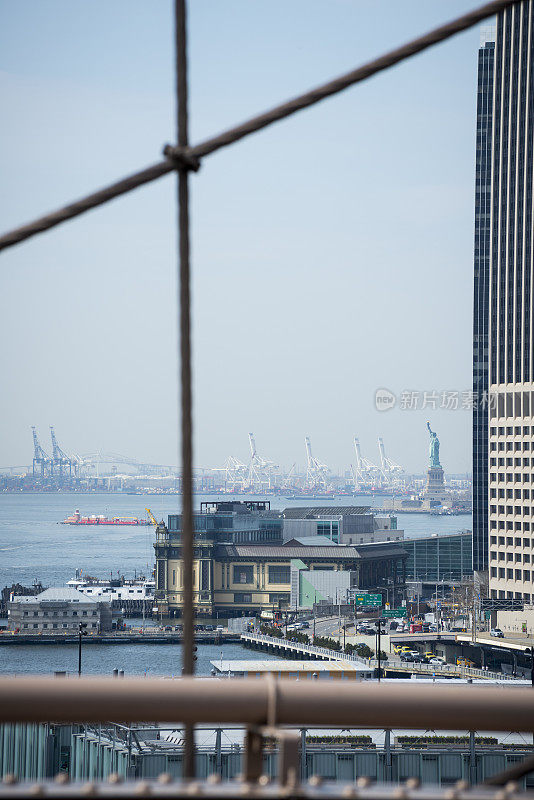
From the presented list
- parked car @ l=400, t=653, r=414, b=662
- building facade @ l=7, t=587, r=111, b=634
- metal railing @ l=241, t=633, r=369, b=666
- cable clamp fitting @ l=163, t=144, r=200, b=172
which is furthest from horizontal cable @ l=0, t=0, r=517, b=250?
building facade @ l=7, t=587, r=111, b=634

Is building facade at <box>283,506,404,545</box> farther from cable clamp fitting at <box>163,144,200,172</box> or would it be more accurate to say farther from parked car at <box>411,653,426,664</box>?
cable clamp fitting at <box>163,144,200,172</box>

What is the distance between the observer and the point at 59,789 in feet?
2.43

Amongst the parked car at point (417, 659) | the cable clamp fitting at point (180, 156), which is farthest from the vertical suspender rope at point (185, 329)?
the parked car at point (417, 659)

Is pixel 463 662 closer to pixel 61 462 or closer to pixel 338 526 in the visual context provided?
pixel 338 526

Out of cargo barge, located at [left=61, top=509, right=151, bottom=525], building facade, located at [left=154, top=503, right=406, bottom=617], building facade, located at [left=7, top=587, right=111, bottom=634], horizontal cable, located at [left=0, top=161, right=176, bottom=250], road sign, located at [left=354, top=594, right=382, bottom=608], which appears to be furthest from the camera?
cargo barge, located at [left=61, top=509, right=151, bottom=525]

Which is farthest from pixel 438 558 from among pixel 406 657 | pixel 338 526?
pixel 406 657

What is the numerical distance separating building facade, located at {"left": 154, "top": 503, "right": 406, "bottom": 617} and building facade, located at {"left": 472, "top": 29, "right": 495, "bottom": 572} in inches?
187

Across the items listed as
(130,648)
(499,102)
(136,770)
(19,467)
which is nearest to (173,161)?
(136,770)

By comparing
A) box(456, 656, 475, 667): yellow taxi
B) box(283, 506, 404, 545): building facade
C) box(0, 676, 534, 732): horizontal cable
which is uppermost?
box(0, 676, 534, 732): horizontal cable

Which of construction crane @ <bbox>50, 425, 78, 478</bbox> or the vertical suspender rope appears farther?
construction crane @ <bbox>50, 425, 78, 478</bbox>

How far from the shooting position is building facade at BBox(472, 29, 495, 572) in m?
30.7

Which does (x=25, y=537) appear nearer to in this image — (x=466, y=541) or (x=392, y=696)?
(x=466, y=541)

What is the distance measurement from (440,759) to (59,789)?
8387 millimetres

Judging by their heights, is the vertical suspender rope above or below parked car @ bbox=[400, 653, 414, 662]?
above
